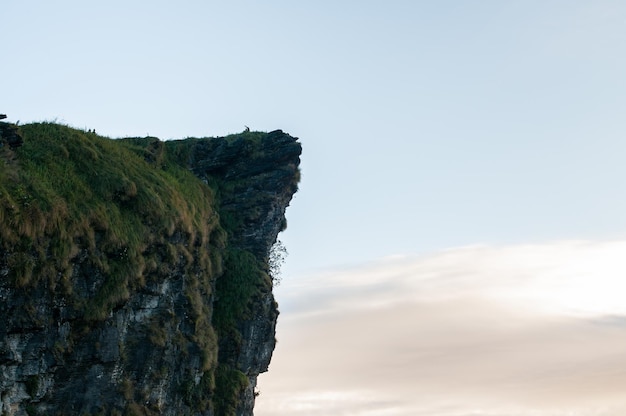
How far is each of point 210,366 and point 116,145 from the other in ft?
41.3

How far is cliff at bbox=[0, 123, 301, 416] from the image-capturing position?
108 ft

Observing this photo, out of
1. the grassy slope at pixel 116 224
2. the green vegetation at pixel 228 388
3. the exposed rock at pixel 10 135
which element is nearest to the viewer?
the grassy slope at pixel 116 224

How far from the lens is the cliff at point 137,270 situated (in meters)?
32.8

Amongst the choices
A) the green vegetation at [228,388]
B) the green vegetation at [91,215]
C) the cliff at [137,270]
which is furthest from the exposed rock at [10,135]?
the green vegetation at [228,388]

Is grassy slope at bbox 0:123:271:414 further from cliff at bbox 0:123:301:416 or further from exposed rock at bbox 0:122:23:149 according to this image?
exposed rock at bbox 0:122:23:149

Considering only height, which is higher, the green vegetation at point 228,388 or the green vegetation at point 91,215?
the green vegetation at point 91,215

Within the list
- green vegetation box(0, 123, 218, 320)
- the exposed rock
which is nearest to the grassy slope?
green vegetation box(0, 123, 218, 320)

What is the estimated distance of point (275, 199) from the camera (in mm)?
51344

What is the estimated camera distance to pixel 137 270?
37031 mm

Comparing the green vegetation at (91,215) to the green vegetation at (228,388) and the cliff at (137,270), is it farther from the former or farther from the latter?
the green vegetation at (228,388)

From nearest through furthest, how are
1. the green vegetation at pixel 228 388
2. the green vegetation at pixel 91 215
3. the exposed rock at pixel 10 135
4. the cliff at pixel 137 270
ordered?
1. the green vegetation at pixel 91 215
2. the cliff at pixel 137 270
3. the exposed rock at pixel 10 135
4. the green vegetation at pixel 228 388

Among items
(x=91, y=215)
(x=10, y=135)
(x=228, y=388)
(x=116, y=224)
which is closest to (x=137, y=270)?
(x=116, y=224)

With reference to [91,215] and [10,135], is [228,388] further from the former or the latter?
[10,135]

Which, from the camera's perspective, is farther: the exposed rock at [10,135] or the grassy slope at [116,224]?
the exposed rock at [10,135]
